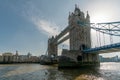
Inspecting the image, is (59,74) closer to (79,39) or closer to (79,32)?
(79,39)

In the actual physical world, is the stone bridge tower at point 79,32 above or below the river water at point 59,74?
above

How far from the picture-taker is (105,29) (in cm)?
4400

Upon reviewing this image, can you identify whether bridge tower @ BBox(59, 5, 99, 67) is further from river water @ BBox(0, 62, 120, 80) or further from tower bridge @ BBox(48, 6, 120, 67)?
river water @ BBox(0, 62, 120, 80)

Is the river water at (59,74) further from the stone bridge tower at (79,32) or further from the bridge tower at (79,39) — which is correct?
the stone bridge tower at (79,32)

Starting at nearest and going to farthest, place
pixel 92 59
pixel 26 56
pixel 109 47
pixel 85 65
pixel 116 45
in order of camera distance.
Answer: pixel 116 45
pixel 109 47
pixel 85 65
pixel 92 59
pixel 26 56

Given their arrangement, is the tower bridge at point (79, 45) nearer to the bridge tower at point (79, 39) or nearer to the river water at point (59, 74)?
the bridge tower at point (79, 39)

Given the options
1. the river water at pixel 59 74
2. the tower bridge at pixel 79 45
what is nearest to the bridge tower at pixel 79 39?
the tower bridge at pixel 79 45

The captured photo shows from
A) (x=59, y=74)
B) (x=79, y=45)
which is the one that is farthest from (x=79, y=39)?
(x=59, y=74)

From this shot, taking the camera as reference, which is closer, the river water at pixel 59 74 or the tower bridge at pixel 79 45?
the river water at pixel 59 74

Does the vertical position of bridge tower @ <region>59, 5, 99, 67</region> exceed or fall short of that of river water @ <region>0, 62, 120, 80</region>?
it exceeds it

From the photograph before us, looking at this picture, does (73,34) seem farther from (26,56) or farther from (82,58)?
(26,56)

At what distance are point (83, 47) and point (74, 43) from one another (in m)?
4.68

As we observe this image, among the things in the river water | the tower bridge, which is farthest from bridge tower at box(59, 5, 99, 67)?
the river water

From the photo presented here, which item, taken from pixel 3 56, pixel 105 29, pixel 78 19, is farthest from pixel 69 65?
pixel 3 56
